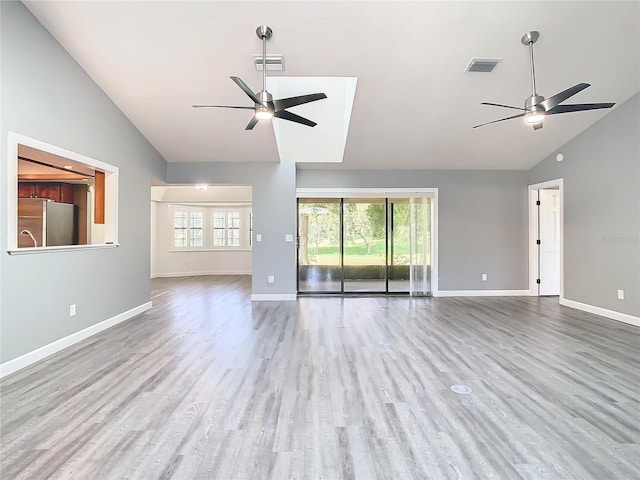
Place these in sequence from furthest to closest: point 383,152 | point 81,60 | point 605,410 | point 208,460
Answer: point 383,152
point 81,60
point 605,410
point 208,460

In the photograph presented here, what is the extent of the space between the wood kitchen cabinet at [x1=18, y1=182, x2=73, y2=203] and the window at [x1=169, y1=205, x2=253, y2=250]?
14.1ft

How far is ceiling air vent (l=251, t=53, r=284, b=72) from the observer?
379 cm

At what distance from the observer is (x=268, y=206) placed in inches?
249

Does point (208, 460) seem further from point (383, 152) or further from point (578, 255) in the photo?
point (578, 255)

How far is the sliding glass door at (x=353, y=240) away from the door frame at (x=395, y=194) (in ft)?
0.42

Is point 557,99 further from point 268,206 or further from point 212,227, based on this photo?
point 212,227

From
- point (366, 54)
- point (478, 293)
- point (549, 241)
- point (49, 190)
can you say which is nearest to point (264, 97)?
point (366, 54)

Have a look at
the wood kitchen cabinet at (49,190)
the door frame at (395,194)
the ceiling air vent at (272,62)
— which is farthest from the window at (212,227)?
the ceiling air vent at (272,62)

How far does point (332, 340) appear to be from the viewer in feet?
12.9

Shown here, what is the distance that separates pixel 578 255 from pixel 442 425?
16.8 feet

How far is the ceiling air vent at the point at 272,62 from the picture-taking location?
3.79m

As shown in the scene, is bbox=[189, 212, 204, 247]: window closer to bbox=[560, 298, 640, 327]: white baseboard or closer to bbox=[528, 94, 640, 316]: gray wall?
bbox=[528, 94, 640, 316]: gray wall

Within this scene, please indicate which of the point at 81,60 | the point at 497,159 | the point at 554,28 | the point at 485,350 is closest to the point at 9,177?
the point at 81,60

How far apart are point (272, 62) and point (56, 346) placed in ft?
13.0
